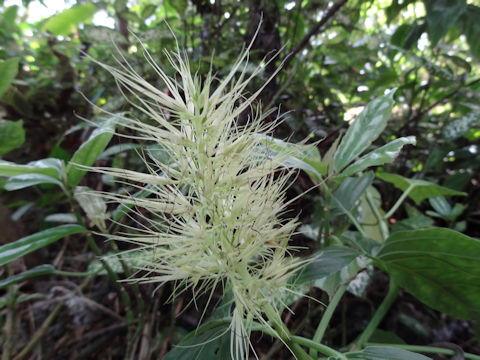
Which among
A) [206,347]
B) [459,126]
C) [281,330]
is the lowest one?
[206,347]

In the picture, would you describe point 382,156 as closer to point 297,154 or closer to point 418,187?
point 297,154

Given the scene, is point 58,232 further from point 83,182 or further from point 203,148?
point 83,182

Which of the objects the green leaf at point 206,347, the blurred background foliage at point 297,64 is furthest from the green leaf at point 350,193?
the green leaf at point 206,347

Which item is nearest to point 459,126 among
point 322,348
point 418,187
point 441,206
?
point 441,206

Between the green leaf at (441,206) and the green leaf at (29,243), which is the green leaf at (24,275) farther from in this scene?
the green leaf at (441,206)

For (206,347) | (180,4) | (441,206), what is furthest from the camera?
(180,4)

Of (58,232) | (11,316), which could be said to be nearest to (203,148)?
(58,232)
